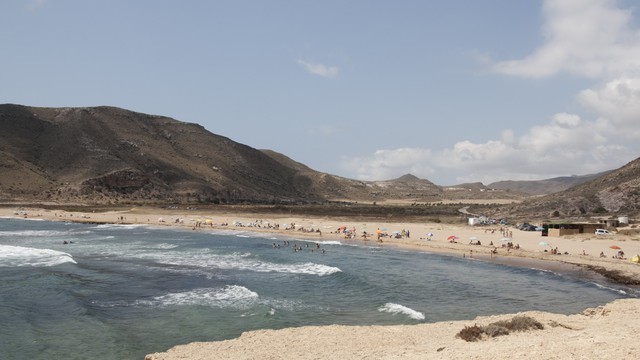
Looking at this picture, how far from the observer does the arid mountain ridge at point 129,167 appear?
337 feet

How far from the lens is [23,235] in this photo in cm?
5447

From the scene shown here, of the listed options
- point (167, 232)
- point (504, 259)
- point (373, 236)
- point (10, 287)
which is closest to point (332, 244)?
point (373, 236)

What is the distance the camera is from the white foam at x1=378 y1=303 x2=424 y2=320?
20.6 metres

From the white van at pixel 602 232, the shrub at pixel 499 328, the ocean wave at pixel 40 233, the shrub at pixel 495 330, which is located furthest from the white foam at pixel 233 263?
the white van at pixel 602 232

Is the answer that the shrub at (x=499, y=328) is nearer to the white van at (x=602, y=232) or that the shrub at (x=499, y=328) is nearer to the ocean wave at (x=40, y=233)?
the white van at (x=602, y=232)

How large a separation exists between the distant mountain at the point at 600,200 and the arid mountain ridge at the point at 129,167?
0.26 m

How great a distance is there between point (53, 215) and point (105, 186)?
3131 cm

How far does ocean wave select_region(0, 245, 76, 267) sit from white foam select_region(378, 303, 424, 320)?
24208mm

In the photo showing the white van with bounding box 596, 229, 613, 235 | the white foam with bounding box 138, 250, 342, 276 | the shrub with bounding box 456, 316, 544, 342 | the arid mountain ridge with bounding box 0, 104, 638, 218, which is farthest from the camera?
the arid mountain ridge with bounding box 0, 104, 638, 218

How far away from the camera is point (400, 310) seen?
21.6m

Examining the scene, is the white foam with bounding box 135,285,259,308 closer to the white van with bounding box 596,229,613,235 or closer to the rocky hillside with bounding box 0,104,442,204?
the white van with bounding box 596,229,613,235

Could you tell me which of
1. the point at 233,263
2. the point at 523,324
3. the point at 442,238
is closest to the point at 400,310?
the point at 523,324

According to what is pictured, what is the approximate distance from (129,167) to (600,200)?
10402 centimetres

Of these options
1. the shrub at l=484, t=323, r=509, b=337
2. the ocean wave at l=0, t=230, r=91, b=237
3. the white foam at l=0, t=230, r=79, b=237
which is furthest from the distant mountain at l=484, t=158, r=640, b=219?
the white foam at l=0, t=230, r=79, b=237
